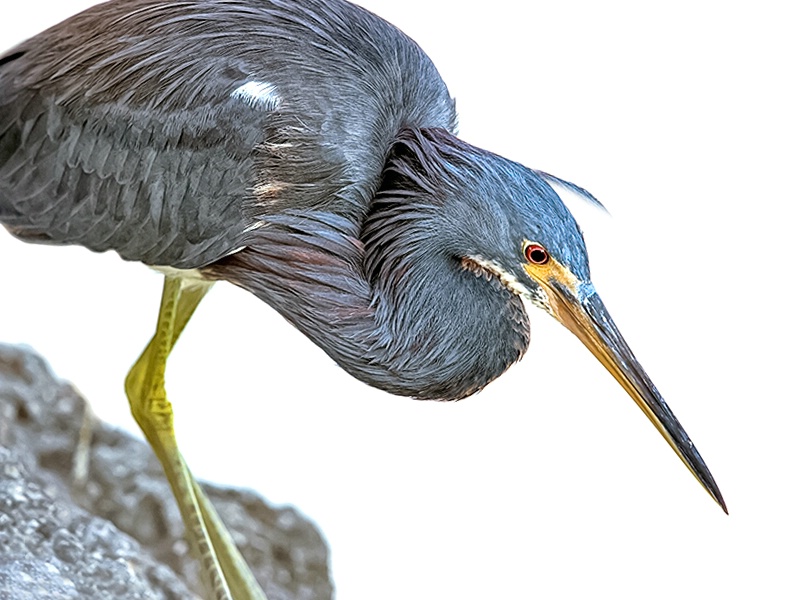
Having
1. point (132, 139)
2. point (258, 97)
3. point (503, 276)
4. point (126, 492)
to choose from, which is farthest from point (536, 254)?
point (126, 492)

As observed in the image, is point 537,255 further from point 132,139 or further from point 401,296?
point 132,139

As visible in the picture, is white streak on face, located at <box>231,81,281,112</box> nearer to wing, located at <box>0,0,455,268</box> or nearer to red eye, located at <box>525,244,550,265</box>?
wing, located at <box>0,0,455,268</box>

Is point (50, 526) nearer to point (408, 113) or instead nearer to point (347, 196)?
point (347, 196)

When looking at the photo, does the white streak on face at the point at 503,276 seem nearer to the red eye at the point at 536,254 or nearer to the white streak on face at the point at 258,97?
the red eye at the point at 536,254

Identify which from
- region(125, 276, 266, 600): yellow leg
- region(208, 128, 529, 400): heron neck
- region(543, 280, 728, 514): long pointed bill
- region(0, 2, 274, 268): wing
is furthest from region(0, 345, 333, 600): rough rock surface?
region(543, 280, 728, 514): long pointed bill

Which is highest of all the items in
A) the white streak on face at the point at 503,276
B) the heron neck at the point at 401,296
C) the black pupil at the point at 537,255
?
the black pupil at the point at 537,255

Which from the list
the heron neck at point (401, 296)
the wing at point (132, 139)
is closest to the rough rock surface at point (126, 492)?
the wing at point (132, 139)
